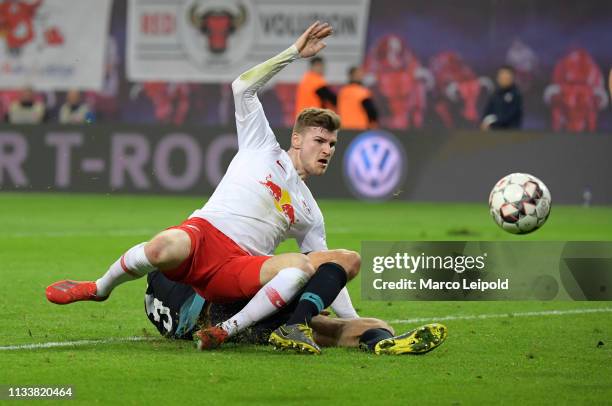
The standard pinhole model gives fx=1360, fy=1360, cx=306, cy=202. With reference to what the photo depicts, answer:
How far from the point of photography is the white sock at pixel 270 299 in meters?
6.60

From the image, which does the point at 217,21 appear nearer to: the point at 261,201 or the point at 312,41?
the point at 312,41

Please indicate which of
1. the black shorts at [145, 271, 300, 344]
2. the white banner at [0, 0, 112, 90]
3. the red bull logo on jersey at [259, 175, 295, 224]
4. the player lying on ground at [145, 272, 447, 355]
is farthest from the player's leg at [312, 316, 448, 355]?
the white banner at [0, 0, 112, 90]

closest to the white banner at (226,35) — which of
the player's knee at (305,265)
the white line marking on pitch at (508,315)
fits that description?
the white line marking on pitch at (508,315)

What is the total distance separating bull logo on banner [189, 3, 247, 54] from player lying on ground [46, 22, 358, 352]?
2000cm

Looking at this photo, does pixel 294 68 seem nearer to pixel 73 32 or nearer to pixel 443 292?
pixel 73 32

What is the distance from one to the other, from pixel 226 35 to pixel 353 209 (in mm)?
9962

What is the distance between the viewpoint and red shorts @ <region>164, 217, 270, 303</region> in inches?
266

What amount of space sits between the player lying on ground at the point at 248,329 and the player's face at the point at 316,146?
31.1 inches

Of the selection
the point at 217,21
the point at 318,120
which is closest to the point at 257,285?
the point at 318,120

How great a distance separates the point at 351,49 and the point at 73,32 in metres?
5.79

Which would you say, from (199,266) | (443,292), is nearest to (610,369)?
(199,266)

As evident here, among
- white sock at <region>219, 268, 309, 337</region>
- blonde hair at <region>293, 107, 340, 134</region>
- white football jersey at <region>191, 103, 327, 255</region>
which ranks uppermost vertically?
blonde hair at <region>293, 107, 340, 134</region>

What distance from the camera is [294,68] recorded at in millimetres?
26172

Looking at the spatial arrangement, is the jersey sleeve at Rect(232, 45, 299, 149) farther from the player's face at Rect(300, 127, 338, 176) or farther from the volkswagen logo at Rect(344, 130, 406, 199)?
the volkswagen logo at Rect(344, 130, 406, 199)
